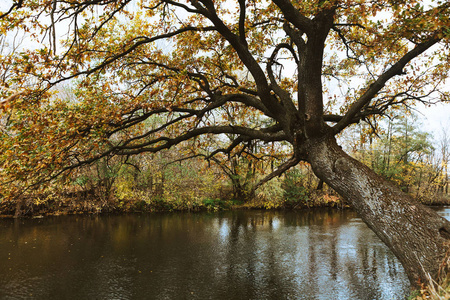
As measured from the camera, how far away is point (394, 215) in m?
3.96

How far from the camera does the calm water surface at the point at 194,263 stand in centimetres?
691

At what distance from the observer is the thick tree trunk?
11.8 feet

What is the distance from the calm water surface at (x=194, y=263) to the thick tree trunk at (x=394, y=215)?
3.36 meters

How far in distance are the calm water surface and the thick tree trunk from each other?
336 centimetres

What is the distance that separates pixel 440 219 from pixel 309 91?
262 centimetres

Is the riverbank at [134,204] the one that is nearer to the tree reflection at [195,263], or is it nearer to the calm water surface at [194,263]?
the calm water surface at [194,263]

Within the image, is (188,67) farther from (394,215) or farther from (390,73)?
(394,215)

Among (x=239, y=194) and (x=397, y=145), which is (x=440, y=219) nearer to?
(x=239, y=194)

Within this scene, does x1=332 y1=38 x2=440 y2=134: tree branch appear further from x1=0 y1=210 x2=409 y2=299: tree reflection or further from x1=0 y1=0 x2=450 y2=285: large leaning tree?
x1=0 y1=210 x2=409 y2=299: tree reflection

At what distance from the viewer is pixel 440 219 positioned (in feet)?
12.4

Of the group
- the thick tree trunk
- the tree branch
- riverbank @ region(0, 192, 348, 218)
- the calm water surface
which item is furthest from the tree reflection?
the tree branch

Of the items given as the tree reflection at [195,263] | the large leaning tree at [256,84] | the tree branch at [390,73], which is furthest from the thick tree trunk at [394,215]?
the tree reflection at [195,263]

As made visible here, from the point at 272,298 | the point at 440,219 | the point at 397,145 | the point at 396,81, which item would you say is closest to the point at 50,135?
the point at 272,298

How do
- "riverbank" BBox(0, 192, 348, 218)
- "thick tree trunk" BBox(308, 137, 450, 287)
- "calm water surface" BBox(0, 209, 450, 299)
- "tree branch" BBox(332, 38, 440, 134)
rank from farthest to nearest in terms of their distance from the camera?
"riverbank" BBox(0, 192, 348, 218) → "calm water surface" BBox(0, 209, 450, 299) → "tree branch" BBox(332, 38, 440, 134) → "thick tree trunk" BBox(308, 137, 450, 287)
